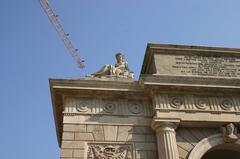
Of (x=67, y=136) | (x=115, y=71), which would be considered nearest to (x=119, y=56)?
(x=115, y=71)

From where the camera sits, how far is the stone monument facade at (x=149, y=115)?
1277 cm

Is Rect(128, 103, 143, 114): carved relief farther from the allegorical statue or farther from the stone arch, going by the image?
the stone arch

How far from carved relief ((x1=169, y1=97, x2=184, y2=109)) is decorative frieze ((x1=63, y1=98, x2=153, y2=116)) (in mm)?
913

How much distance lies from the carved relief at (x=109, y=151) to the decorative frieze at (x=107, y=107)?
56.0 inches

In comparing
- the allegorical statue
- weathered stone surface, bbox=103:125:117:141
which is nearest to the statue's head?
the allegorical statue

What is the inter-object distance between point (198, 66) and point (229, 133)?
351cm

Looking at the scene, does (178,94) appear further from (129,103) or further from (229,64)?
(229,64)

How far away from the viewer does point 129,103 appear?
14125 millimetres

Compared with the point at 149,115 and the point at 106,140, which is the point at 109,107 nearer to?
the point at 106,140

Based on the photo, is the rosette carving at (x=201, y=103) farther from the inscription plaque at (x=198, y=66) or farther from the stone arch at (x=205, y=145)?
the inscription plaque at (x=198, y=66)

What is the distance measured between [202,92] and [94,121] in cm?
471

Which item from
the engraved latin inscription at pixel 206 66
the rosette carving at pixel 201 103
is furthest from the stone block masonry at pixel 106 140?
the engraved latin inscription at pixel 206 66

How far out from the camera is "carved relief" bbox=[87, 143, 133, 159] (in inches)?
493

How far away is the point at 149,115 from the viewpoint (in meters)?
13.8
